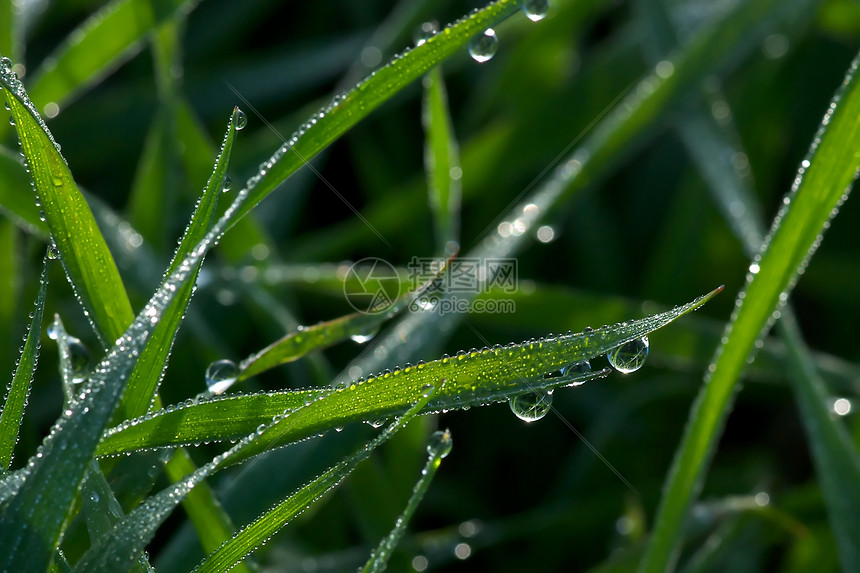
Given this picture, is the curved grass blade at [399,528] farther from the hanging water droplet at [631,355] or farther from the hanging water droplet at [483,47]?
the hanging water droplet at [483,47]

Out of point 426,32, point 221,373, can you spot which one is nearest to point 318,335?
point 221,373

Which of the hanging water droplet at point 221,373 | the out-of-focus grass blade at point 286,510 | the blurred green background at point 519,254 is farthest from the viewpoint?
the blurred green background at point 519,254

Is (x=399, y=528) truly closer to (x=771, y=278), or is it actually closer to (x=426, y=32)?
(x=771, y=278)

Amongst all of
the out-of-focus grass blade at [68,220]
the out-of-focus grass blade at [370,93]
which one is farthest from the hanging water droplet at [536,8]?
the out-of-focus grass blade at [68,220]

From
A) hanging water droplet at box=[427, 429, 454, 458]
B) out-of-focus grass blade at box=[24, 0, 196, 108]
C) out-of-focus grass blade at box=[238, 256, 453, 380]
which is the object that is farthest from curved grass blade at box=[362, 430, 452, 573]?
out-of-focus grass blade at box=[24, 0, 196, 108]

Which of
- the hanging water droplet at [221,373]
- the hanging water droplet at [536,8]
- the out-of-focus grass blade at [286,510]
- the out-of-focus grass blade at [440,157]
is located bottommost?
the out-of-focus grass blade at [286,510]

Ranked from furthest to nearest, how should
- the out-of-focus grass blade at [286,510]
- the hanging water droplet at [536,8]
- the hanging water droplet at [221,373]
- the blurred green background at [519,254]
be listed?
the blurred green background at [519,254], the hanging water droplet at [536,8], the hanging water droplet at [221,373], the out-of-focus grass blade at [286,510]

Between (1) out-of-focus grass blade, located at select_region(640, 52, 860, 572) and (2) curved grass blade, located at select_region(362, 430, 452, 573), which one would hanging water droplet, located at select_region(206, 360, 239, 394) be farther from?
(1) out-of-focus grass blade, located at select_region(640, 52, 860, 572)
